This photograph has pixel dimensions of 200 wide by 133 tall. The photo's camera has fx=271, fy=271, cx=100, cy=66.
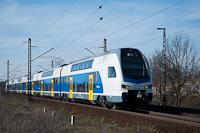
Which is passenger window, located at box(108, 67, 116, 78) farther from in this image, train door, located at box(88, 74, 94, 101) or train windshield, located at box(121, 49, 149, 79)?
train door, located at box(88, 74, 94, 101)

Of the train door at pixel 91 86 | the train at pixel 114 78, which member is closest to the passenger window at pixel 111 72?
the train at pixel 114 78

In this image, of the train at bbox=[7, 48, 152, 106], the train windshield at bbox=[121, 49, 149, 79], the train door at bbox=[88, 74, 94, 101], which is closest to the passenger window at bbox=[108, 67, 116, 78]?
the train at bbox=[7, 48, 152, 106]

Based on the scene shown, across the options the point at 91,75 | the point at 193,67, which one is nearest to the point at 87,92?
the point at 91,75

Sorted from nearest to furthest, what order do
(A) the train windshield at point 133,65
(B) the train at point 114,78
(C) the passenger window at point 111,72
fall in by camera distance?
(B) the train at point 114,78 < (A) the train windshield at point 133,65 < (C) the passenger window at point 111,72

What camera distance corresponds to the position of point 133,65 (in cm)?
1600

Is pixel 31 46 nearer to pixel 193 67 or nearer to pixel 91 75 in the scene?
pixel 91 75

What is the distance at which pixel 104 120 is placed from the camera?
13.1 meters

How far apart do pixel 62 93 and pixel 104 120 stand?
15.1 meters

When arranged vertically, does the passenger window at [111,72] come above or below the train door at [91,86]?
above

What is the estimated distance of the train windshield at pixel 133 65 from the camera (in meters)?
15.6

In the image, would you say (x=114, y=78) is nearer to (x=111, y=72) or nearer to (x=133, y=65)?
(x=111, y=72)

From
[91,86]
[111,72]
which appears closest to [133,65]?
[111,72]

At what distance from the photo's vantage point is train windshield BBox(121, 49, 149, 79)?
1561 centimetres

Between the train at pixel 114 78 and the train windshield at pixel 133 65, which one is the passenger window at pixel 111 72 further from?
the train windshield at pixel 133 65
